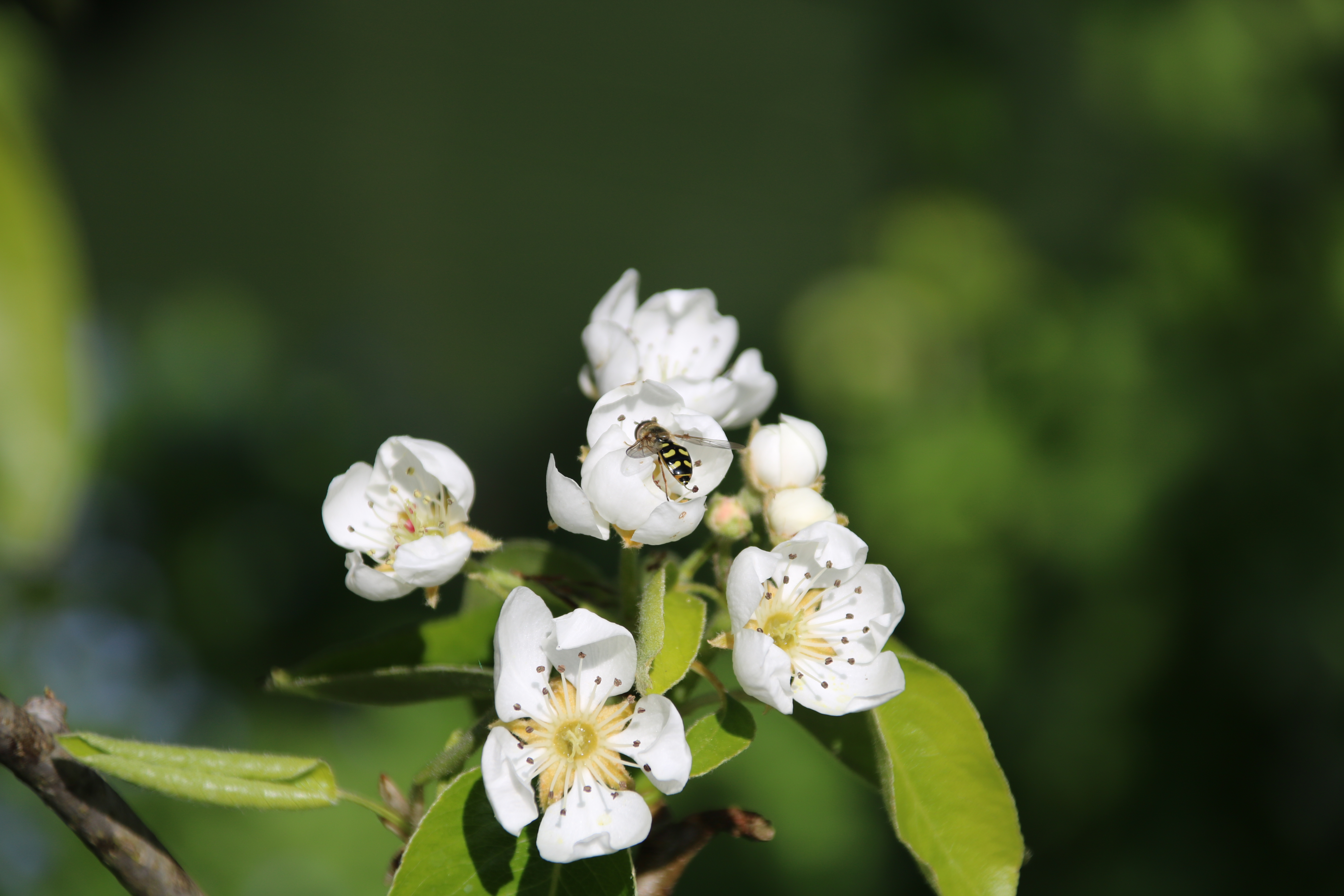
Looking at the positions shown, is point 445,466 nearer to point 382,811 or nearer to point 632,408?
point 632,408

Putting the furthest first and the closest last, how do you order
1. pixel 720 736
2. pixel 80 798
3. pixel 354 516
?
pixel 354 516 → pixel 720 736 → pixel 80 798

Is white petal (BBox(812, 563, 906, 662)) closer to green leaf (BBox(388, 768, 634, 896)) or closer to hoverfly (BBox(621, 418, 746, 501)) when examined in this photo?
hoverfly (BBox(621, 418, 746, 501))

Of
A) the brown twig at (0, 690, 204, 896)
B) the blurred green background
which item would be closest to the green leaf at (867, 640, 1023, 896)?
the brown twig at (0, 690, 204, 896)

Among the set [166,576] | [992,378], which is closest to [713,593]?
[992,378]

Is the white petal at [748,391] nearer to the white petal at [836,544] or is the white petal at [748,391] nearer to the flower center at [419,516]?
the white petal at [836,544]

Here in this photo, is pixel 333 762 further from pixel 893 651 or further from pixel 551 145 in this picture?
pixel 551 145

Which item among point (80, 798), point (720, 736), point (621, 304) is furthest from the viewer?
point (621, 304)

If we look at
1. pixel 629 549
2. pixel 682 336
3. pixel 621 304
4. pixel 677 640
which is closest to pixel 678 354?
pixel 682 336
